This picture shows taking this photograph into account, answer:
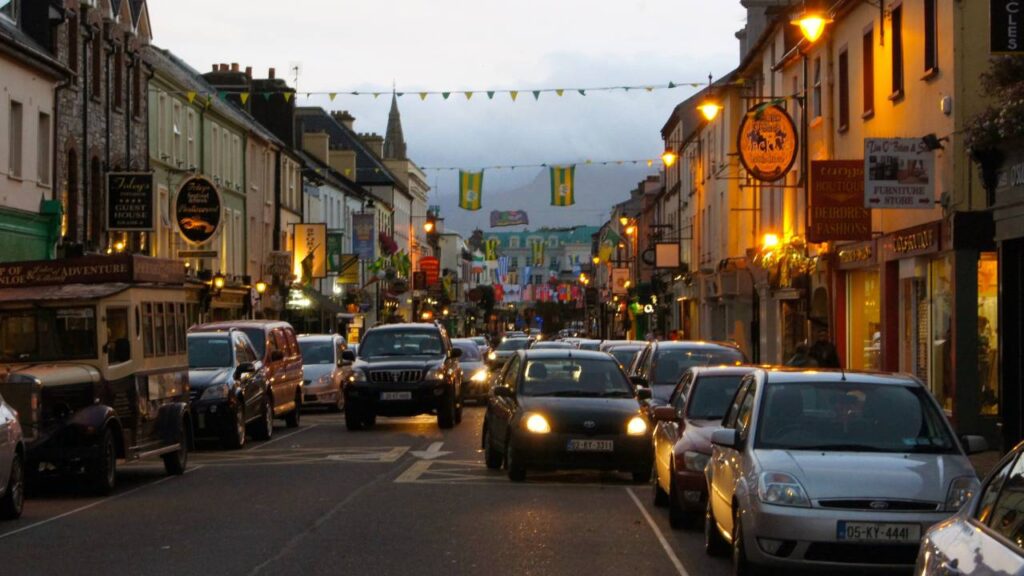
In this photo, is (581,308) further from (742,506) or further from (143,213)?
(742,506)

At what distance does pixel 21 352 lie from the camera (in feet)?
58.1

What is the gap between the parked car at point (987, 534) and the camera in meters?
5.60

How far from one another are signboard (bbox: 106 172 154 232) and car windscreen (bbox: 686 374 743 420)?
24463mm

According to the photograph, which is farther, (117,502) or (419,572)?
(117,502)

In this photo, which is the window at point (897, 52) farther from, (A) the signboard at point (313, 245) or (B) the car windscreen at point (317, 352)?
(A) the signboard at point (313, 245)

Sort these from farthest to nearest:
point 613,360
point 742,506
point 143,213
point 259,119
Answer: point 259,119 < point 143,213 < point 613,360 < point 742,506

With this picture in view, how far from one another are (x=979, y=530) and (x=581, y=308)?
5982 inches

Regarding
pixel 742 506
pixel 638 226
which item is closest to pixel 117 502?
pixel 742 506

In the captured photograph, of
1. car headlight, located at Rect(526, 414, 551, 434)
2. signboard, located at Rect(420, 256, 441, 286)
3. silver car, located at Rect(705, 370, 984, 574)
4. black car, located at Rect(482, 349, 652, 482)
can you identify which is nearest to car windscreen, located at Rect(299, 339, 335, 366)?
black car, located at Rect(482, 349, 652, 482)

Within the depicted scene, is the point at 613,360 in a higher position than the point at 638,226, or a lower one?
lower

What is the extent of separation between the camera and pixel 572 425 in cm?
1798

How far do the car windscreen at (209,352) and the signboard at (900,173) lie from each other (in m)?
10.2

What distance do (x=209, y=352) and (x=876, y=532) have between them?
16.5 metres

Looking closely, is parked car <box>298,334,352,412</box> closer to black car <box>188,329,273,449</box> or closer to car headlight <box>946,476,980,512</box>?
black car <box>188,329,273,449</box>
